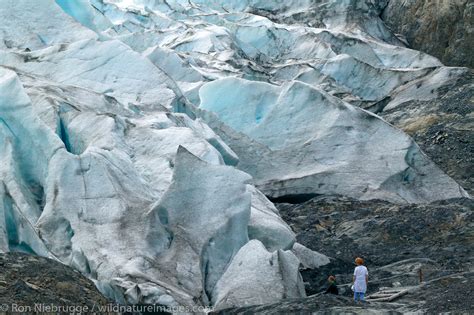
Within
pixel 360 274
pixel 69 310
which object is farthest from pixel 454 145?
pixel 69 310

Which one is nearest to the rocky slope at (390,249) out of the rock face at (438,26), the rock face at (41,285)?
the rock face at (41,285)

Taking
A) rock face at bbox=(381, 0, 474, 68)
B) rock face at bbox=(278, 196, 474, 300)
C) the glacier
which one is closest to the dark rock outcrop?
the glacier

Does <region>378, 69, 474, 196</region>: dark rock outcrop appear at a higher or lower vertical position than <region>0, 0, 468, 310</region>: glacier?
lower

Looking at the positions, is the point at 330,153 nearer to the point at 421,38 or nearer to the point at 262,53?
the point at 262,53

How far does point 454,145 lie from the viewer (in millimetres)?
23531

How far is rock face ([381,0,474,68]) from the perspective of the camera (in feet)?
121

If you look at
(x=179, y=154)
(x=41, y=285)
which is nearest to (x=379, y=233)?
(x=179, y=154)

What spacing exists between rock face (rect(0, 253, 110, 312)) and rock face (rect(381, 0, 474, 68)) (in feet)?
97.6

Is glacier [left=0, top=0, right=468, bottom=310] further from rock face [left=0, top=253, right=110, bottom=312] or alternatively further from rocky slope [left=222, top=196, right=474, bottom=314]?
rock face [left=0, top=253, right=110, bottom=312]

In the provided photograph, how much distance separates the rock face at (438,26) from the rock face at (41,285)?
29.7 m

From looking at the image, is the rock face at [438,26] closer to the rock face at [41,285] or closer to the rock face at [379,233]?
the rock face at [379,233]

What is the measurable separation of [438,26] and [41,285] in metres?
32.8

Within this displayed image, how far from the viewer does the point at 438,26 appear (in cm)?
3869

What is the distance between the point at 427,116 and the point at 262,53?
12.4 metres
